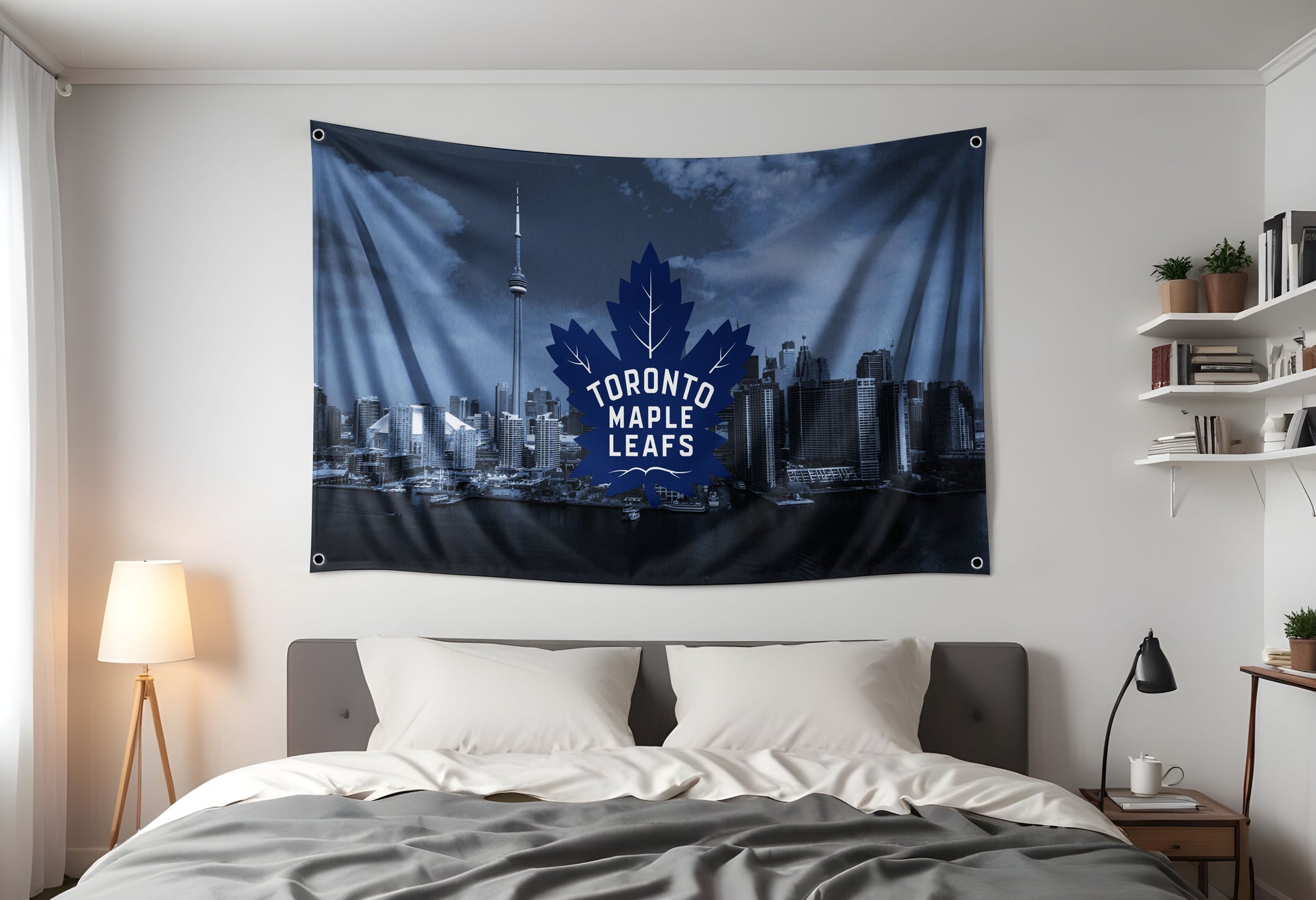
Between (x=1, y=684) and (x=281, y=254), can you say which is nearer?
(x=1, y=684)

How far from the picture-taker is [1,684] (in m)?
2.58

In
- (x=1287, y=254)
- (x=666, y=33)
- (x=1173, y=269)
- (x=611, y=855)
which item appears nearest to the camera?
(x=611, y=855)

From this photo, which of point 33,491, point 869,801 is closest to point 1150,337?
point 869,801

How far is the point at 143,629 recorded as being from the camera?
2.70 metres

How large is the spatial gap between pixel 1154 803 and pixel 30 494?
3.48 m

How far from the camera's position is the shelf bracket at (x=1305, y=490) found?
2756mm

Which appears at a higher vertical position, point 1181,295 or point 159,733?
point 1181,295

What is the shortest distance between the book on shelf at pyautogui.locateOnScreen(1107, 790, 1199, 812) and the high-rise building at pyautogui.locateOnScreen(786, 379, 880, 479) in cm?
121

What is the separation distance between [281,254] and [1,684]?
1.56 meters

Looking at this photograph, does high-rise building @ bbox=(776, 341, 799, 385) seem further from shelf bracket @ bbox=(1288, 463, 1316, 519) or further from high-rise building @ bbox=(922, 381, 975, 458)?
shelf bracket @ bbox=(1288, 463, 1316, 519)

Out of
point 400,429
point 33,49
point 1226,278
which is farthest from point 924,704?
point 33,49

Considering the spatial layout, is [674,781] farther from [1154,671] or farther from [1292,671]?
[1292,671]

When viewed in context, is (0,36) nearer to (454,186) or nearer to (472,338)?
(454,186)

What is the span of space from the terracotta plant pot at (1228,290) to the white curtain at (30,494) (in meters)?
3.71
